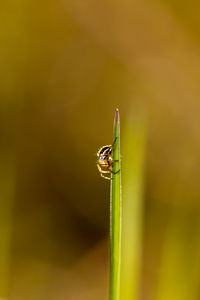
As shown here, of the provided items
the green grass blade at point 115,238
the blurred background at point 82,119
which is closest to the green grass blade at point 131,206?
the green grass blade at point 115,238

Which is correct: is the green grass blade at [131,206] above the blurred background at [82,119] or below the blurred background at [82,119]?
below

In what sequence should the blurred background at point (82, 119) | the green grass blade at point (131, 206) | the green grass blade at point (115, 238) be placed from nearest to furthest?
the green grass blade at point (115, 238)
the green grass blade at point (131, 206)
the blurred background at point (82, 119)

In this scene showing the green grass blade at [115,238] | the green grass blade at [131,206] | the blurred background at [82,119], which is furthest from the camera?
the blurred background at [82,119]

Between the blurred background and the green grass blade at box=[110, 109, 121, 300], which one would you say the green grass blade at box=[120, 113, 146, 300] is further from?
the blurred background

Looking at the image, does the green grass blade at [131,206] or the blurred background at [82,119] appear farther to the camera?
the blurred background at [82,119]

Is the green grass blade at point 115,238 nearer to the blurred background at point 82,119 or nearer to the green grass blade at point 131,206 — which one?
the green grass blade at point 131,206

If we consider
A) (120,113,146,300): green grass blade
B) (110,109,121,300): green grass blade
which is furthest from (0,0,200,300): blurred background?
(110,109,121,300): green grass blade

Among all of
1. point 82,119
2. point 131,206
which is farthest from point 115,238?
point 82,119
